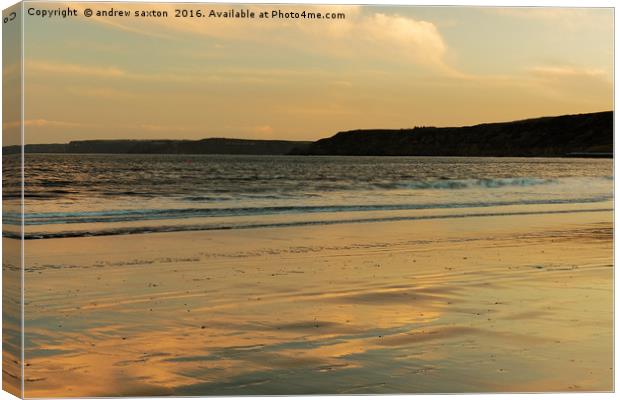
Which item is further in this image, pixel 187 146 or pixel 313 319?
pixel 187 146

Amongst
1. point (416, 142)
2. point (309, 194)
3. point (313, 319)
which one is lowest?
point (313, 319)

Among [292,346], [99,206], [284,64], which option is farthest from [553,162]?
[292,346]

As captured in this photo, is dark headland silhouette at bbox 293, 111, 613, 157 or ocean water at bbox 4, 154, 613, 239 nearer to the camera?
dark headland silhouette at bbox 293, 111, 613, 157

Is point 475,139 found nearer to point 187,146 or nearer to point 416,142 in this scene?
point 416,142

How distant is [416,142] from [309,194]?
8091 millimetres

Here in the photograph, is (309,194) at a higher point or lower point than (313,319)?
higher

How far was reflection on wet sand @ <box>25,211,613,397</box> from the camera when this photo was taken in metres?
6.49

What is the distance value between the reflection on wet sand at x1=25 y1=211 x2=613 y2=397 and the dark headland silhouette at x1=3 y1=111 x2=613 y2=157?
1.26 meters

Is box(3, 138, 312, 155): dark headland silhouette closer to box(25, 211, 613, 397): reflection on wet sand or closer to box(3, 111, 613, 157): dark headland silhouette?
box(3, 111, 613, 157): dark headland silhouette

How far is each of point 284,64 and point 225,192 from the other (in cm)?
1113

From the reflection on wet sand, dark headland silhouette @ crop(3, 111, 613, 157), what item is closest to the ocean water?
dark headland silhouette @ crop(3, 111, 613, 157)

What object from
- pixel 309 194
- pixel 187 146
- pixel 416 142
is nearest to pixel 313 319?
pixel 187 146

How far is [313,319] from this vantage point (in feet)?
25.4

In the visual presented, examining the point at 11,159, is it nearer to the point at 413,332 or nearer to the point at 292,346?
the point at 292,346
